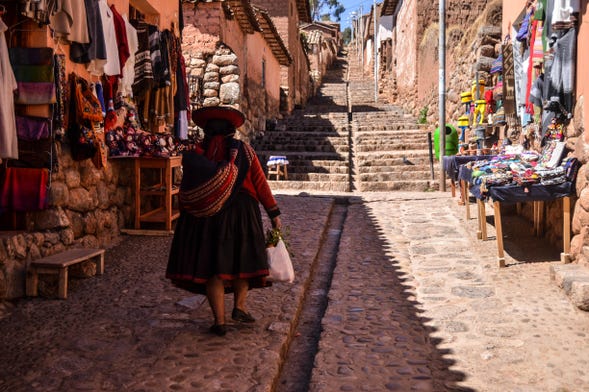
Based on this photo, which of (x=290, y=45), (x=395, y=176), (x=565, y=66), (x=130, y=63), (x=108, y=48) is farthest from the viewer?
(x=290, y=45)

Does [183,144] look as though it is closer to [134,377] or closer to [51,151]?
[51,151]

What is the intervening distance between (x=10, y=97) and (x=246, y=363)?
2.72m

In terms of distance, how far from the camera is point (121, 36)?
659cm

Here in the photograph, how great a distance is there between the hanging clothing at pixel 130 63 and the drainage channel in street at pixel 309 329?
314 cm

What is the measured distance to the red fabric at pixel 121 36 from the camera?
6.52 m

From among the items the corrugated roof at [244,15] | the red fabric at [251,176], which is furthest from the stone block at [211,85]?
the red fabric at [251,176]

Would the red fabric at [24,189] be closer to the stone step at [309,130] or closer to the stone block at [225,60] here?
the stone block at [225,60]

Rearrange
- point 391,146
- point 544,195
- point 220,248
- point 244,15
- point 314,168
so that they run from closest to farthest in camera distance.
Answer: point 220,248 → point 544,195 → point 244,15 → point 314,168 → point 391,146

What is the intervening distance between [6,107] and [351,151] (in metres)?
13.0

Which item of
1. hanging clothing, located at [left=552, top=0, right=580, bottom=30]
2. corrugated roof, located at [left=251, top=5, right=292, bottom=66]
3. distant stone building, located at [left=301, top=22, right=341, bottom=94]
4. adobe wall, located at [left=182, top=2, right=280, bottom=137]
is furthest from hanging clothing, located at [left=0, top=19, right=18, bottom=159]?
distant stone building, located at [left=301, top=22, right=341, bottom=94]

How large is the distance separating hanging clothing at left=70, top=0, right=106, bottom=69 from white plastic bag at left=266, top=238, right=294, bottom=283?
10.2ft

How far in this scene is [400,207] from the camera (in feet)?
35.8

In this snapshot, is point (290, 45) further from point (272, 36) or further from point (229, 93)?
point (229, 93)

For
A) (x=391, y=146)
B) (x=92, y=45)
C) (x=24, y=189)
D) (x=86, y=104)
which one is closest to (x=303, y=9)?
(x=391, y=146)
